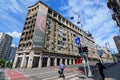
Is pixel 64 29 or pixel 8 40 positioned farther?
pixel 8 40

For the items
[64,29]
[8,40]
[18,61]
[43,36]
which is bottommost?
[18,61]

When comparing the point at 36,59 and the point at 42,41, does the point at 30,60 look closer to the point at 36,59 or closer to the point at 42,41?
the point at 36,59

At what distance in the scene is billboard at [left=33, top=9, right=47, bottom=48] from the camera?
105 ft

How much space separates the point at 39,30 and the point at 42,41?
383 centimetres

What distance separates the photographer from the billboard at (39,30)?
32094 mm

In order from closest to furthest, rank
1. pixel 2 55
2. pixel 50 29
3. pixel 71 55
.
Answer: pixel 50 29
pixel 71 55
pixel 2 55

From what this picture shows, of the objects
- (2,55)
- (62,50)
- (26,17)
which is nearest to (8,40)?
(2,55)

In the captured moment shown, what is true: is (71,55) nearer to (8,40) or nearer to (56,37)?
(56,37)

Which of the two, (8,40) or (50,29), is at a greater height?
(8,40)

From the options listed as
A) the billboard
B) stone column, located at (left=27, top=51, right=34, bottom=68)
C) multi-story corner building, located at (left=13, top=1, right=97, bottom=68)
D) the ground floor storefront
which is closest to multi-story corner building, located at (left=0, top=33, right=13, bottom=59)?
multi-story corner building, located at (left=13, top=1, right=97, bottom=68)

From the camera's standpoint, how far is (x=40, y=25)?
34.2 metres

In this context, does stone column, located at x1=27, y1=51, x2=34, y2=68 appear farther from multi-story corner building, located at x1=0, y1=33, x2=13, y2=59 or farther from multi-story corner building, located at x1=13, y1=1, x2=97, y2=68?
multi-story corner building, located at x1=0, y1=33, x2=13, y2=59

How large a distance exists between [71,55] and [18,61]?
75.4 feet

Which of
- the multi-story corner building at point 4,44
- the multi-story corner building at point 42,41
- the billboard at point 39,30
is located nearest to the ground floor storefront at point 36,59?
the multi-story corner building at point 42,41
